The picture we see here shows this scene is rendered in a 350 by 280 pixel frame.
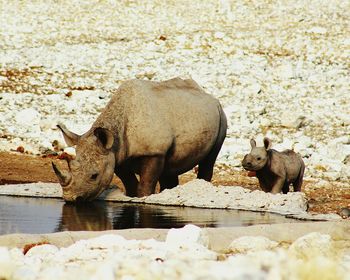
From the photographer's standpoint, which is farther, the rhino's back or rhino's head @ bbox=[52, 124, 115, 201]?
the rhino's back

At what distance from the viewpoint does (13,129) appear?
23562 mm

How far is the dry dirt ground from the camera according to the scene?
57.4ft

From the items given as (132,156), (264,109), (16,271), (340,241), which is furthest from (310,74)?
(16,271)

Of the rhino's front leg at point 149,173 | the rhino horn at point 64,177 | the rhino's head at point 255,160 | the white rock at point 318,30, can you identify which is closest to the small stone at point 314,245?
the rhino horn at point 64,177

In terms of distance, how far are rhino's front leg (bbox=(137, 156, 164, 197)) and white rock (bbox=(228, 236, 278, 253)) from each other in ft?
16.9

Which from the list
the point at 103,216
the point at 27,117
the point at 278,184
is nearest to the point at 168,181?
the point at 278,184

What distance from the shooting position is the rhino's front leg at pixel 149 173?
14070 millimetres

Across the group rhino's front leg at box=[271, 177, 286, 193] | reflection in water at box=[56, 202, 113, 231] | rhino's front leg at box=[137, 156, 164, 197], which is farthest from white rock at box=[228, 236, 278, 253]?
rhino's front leg at box=[271, 177, 286, 193]

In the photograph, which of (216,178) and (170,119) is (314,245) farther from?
(216,178)

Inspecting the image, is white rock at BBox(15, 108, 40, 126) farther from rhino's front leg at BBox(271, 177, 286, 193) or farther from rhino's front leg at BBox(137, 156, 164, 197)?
rhino's front leg at BBox(137, 156, 164, 197)

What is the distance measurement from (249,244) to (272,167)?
301 inches

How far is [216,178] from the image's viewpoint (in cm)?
1997

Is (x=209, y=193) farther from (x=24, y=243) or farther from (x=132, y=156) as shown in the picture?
(x=24, y=243)

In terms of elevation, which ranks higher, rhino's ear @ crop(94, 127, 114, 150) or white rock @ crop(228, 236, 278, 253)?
rhino's ear @ crop(94, 127, 114, 150)
